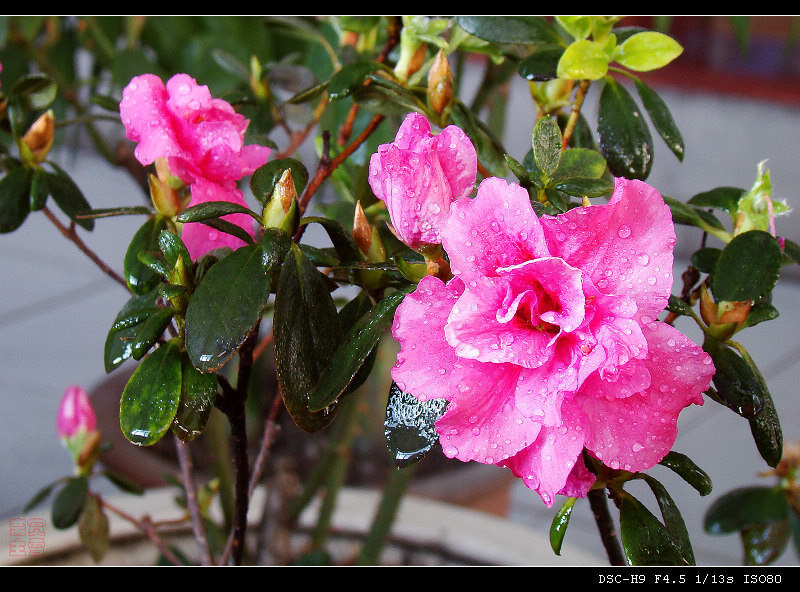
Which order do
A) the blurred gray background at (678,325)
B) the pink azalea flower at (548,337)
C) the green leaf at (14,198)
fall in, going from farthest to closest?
the blurred gray background at (678,325) < the green leaf at (14,198) < the pink azalea flower at (548,337)

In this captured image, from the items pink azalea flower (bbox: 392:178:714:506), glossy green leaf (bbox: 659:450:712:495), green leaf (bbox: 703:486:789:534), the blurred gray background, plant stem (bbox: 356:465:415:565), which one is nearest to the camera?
pink azalea flower (bbox: 392:178:714:506)

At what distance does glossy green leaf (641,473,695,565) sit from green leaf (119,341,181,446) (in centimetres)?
24

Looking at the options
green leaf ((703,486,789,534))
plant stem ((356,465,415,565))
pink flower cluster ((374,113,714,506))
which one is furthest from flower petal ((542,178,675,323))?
plant stem ((356,465,415,565))

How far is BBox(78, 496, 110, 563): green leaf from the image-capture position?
28.9 inches

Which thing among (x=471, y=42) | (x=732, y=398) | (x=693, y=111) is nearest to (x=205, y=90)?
(x=471, y=42)

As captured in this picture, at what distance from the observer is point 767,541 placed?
711mm

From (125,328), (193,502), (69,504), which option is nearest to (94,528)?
(69,504)

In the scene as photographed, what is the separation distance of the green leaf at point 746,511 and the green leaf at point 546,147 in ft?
1.55

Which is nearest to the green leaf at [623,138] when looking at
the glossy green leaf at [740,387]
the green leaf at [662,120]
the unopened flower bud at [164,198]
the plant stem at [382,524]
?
the green leaf at [662,120]

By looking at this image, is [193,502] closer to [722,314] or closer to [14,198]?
[14,198]

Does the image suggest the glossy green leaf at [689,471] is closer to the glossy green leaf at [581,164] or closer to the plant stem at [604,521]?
the plant stem at [604,521]

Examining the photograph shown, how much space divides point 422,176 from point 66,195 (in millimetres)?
330

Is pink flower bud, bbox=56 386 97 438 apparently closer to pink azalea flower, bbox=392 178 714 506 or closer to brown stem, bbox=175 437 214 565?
brown stem, bbox=175 437 214 565

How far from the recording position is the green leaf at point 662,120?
1.54ft
